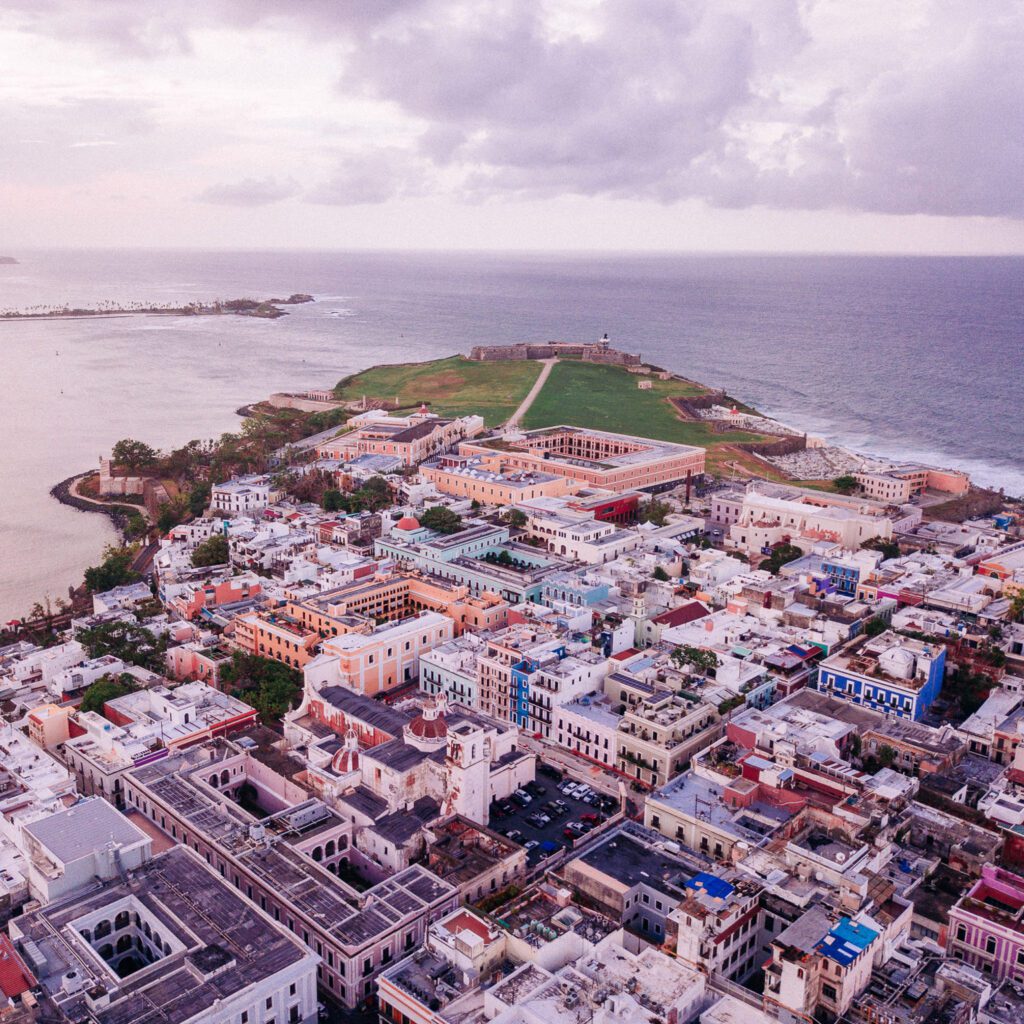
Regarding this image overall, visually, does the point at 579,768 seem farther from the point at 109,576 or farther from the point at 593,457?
the point at 593,457

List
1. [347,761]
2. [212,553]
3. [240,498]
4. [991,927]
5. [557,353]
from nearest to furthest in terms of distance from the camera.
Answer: [991,927], [347,761], [212,553], [240,498], [557,353]

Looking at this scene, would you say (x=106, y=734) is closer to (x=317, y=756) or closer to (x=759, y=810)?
(x=317, y=756)

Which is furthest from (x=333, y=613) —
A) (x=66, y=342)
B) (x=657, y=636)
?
(x=66, y=342)

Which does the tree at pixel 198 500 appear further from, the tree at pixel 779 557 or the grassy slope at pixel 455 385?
the tree at pixel 779 557

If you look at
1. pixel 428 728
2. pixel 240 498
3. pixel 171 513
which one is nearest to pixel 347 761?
pixel 428 728

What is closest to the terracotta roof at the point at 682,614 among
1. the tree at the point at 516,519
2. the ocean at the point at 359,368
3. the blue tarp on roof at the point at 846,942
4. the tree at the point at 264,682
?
the tree at the point at 516,519

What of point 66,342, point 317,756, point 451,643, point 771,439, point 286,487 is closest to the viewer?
point 317,756

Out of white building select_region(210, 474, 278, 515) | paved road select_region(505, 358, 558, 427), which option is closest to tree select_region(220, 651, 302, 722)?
white building select_region(210, 474, 278, 515)
